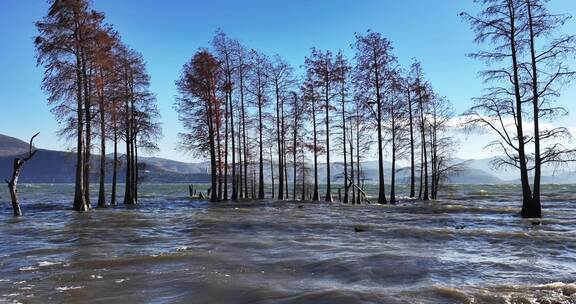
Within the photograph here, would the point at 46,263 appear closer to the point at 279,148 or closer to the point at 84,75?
the point at 84,75

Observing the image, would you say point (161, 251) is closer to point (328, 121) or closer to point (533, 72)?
point (533, 72)

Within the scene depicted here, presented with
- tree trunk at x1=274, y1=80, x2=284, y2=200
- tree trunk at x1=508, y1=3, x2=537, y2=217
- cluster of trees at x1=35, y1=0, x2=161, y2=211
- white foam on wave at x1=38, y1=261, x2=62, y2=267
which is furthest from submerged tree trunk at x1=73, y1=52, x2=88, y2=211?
tree trunk at x1=508, y1=3, x2=537, y2=217

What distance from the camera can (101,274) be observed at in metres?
9.01

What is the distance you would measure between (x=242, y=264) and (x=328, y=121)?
1178 inches

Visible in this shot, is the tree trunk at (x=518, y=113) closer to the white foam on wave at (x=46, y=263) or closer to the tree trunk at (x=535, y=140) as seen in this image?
the tree trunk at (x=535, y=140)

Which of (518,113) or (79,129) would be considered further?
(79,129)

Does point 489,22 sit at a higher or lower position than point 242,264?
higher

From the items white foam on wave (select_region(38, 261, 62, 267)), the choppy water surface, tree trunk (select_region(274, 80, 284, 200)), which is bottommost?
the choppy water surface

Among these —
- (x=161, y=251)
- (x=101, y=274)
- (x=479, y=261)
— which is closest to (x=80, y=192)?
(x=161, y=251)

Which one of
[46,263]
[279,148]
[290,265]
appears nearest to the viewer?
[290,265]

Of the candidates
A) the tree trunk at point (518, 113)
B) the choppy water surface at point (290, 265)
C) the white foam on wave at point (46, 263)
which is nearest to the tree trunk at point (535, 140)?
the tree trunk at point (518, 113)

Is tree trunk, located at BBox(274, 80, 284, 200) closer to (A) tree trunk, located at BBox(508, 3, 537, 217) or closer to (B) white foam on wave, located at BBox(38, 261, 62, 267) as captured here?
(A) tree trunk, located at BBox(508, 3, 537, 217)

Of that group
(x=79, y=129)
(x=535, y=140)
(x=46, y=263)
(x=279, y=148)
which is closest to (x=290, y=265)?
(x=46, y=263)

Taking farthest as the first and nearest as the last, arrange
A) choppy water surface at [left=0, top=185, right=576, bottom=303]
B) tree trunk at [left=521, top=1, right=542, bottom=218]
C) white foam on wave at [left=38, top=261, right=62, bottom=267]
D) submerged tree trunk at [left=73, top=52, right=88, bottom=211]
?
submerged tree trunk at [left=73, top=52, right=88, bottom=211], tree trunk at [left=521, top=1, right=542, bottom=218], white foam on wave at [left=38, top=261, right=62, bottom=267], choppy water surface at [left=0, top=185, right=576, bottom=303]
